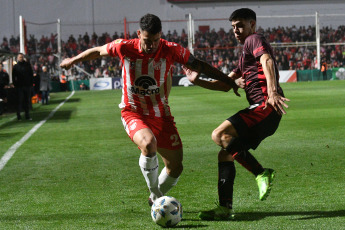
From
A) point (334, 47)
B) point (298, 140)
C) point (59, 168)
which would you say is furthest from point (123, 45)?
point (334, 47)

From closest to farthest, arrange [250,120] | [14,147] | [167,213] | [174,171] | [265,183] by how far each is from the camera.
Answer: [167,213] < [265,183] < [250,120] < [174,171] < [14,147]

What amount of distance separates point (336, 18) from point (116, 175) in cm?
4735

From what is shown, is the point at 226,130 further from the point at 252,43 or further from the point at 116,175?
the point at 116,175

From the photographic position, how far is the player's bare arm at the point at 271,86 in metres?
5.36

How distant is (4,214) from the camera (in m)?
5.91

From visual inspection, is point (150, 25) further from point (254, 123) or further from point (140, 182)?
point (140, 182)

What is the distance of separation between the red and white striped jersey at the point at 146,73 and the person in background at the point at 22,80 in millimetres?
13109

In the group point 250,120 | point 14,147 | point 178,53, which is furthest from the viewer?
point 14,147

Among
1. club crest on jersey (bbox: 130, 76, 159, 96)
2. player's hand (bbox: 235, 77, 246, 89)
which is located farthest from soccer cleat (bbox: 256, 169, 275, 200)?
club crest on jersey (bbox: 130, 76, 159, 96)

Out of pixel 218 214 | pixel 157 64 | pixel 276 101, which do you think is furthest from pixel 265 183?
pixel 157 64

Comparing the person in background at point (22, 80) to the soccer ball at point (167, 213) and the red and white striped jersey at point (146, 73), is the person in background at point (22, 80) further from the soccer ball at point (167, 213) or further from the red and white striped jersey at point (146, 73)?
the soccer ball at point (167, 213)

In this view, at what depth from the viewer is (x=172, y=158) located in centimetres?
617

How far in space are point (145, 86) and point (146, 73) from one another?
145mm

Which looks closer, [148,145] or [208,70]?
[148,145]
